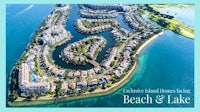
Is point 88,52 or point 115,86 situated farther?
point 88,52

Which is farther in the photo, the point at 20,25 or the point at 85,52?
the point at 20,25

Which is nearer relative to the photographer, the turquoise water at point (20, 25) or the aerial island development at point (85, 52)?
the aerial island development at point (85, 52)

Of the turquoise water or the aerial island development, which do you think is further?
the turquoise water

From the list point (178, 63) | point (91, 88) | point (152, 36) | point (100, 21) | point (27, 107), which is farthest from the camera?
point (100, 21)

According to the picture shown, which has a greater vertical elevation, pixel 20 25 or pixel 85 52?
pixel 20 25

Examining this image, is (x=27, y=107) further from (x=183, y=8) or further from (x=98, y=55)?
(x=183, y=8)

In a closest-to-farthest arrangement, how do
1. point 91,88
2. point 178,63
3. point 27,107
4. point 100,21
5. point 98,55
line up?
point 27,107
point 91,88
point 178,63
point 98,55
point 100,21

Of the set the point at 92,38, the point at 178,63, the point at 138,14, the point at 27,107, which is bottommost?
the point at 27,107

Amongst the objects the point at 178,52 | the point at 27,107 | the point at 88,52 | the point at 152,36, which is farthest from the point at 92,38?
the point at 27,107
